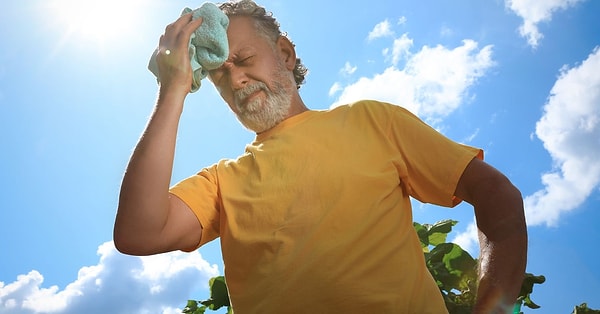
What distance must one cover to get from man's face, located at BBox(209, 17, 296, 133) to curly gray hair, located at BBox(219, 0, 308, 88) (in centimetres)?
9

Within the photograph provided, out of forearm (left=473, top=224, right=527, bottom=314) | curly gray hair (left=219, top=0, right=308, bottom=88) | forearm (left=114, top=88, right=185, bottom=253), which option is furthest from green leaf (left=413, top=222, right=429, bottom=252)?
forearm (left=114, top=88, right=185, bottom=253)

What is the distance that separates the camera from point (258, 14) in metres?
2.55

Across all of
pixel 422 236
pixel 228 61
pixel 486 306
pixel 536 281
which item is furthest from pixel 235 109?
pixel 536 281

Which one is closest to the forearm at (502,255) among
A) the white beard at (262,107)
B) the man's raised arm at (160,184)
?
the white beard at (262,107)

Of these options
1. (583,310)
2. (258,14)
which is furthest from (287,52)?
(583,310)

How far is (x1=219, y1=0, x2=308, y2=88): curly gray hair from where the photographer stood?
97.7 inches

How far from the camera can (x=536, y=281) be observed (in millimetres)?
2965

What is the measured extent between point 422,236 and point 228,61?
1501mm

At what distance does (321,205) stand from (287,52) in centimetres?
91

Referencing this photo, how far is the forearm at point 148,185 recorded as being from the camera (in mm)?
1814

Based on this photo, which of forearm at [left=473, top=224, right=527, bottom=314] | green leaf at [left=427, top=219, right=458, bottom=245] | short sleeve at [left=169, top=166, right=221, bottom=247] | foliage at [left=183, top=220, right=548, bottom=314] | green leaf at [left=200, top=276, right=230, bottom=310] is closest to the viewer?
forearm at [left=473, top=224, right=527, bottom=314]

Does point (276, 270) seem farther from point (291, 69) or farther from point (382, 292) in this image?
point (291, 69)

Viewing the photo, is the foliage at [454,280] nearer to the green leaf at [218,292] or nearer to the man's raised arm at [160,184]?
the green leaf at [218,292]

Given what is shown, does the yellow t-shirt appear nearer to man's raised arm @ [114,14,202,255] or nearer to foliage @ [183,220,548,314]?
man's raised arm @ [114,14,202,255]
